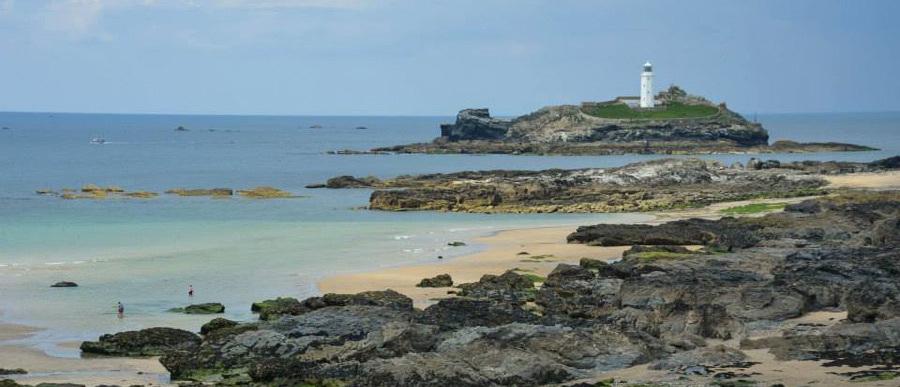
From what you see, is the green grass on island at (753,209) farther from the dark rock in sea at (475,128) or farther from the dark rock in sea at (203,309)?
the dark rock in sea at (475,128)

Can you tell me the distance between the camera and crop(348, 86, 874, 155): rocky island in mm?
127500

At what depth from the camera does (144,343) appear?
24188 millimetres

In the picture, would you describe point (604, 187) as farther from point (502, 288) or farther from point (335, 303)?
point (335, 303)

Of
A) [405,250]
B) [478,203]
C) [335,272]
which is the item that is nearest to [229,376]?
[335,272]

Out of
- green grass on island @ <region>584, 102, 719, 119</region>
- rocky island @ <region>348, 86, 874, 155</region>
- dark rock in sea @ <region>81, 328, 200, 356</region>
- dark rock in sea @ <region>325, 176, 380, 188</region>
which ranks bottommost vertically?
dark rock in sea @ <region>81, 328, 200, 356</region>

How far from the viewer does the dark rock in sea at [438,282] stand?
3256cm

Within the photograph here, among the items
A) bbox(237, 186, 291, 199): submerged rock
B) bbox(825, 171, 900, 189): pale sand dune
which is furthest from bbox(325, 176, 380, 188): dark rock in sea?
bbox(825, 171, 900, 189): pale sand dune

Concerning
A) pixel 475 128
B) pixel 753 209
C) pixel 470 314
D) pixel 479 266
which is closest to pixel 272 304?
pixel 470 314

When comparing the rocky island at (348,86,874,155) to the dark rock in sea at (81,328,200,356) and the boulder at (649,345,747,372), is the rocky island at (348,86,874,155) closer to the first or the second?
the dark rock in sea at (81,328,200,356)

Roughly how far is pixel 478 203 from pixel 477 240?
52.6ft

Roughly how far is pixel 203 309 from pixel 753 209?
105 ft

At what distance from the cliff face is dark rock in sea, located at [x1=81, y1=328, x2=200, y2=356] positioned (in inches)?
4509

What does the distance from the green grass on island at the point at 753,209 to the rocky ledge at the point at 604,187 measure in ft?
14.0

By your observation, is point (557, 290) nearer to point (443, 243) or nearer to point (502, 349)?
point (502, 349)
